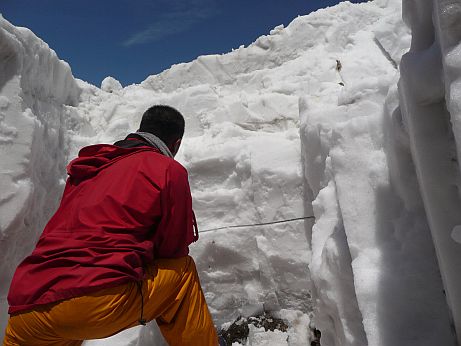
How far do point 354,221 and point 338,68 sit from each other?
3.12m

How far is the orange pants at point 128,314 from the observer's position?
1.38 m

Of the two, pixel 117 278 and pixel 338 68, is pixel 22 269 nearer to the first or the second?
pixel 117 278

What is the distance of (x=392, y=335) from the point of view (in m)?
1.15

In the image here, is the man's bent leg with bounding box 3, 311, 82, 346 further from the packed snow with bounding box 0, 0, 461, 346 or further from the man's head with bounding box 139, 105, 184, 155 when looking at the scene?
the man's head with bounding box 139, 105, 184, 155

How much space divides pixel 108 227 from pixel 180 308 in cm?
60

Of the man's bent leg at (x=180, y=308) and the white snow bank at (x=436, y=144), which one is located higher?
Result: the white snow bank at (x=436, y=144)

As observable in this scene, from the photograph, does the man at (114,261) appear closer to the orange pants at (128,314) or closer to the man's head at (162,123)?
the orange pants at (128,314)

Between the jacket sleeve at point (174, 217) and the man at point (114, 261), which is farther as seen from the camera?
the jacket sleeve at point (174, 217)

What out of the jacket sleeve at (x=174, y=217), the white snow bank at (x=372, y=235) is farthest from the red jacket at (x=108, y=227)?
the white snow bank at (x=372, y=235)

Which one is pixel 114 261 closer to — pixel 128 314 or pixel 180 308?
pixel 128 314

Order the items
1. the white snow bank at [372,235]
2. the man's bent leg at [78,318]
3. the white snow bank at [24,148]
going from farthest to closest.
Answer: the white snow bank at [24,148] → the man's bent leg at [78,318] → the white snow bank at [372,235]

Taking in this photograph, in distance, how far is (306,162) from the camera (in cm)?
→ 248

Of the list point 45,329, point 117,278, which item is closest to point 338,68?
point 117,278

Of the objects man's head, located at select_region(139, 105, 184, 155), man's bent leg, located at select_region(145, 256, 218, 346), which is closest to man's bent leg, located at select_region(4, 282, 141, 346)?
man's bent leg, located at select_region(145, 256, 218, 346)
